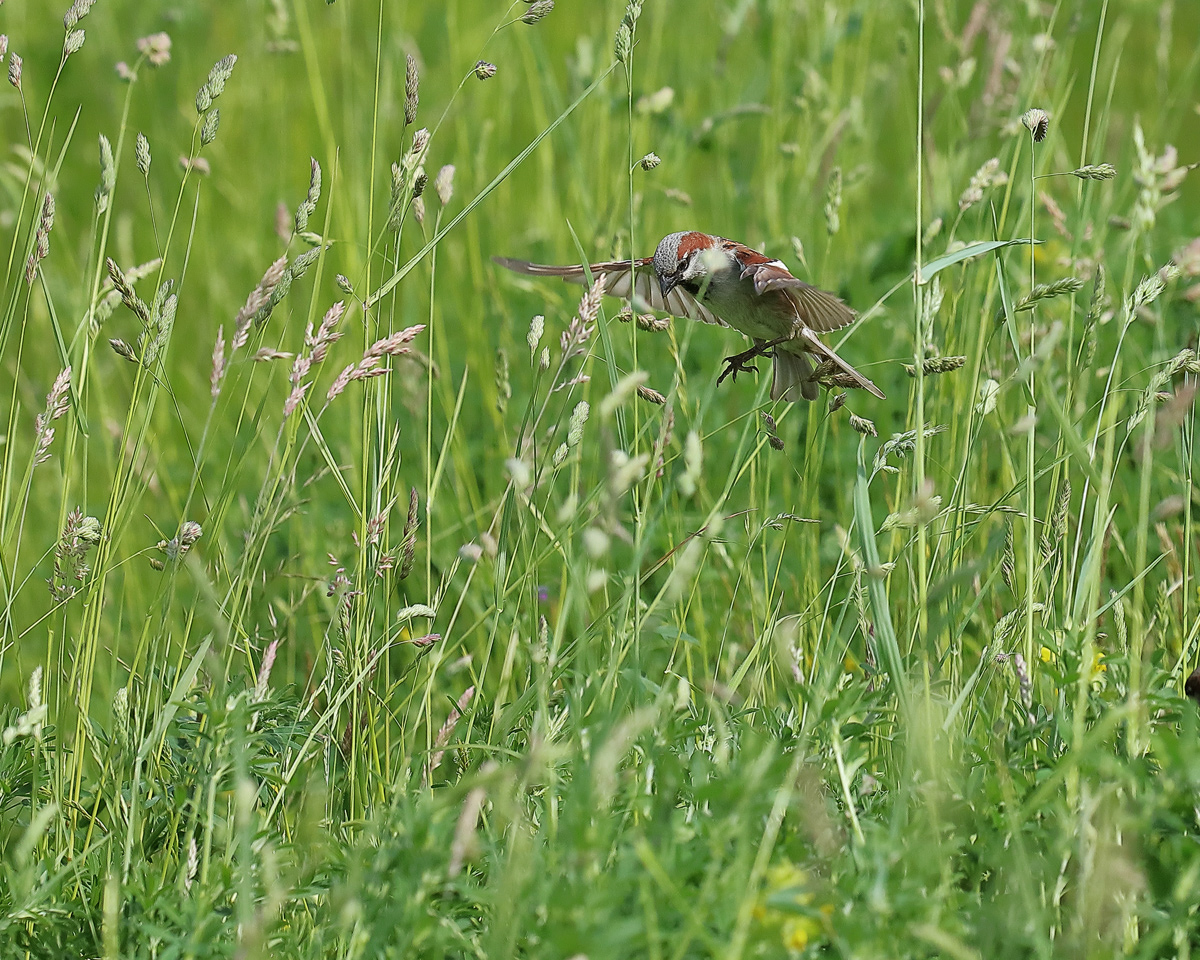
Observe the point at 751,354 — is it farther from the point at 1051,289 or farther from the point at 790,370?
the point at 1051,289

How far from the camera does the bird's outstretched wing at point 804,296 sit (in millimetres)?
1918

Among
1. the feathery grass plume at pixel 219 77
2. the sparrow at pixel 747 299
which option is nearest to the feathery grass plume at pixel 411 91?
the feathery grass plume at pixel 219 77

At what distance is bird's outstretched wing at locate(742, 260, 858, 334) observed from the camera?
192cm

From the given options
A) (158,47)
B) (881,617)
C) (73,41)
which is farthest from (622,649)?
(158,47)

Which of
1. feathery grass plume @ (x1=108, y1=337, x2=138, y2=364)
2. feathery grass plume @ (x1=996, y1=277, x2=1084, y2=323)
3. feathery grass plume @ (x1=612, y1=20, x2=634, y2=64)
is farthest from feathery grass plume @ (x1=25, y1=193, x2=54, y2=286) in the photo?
feathery grass plume @ (x1=996, y1=277, x2=1084, y2=323)

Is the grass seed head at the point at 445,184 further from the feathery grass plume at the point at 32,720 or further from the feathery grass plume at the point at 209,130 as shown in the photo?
the feathery grass plume at the point at 32,720

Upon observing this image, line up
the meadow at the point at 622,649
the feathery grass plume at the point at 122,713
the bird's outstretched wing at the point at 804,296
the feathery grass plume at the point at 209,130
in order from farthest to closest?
the bird's outstretched wing at the point at 804,296 → the feathery grass plume at the point at 209,130 → the feathery grass plume at the point at 122,713 → the meadow at the point at 622,649

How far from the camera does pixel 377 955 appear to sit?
1220mm

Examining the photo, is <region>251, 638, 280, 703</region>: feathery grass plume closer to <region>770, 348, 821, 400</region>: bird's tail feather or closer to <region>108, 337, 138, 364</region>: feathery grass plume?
<region>108, 337, 138, 364</region>: feathery grass plume

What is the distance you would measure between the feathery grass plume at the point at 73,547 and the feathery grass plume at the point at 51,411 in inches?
3.7

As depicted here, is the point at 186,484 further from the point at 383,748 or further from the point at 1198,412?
the point at 1198,412

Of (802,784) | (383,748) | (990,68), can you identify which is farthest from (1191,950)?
(990,68)

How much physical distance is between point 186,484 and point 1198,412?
260 cm

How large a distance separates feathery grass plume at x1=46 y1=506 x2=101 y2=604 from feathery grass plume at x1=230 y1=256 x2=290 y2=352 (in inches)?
12.0
